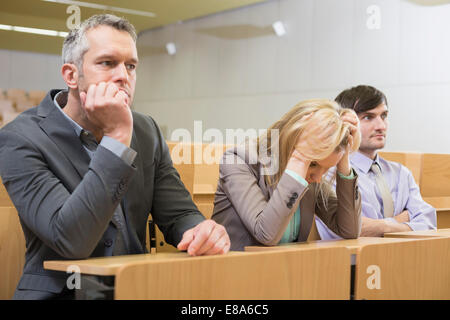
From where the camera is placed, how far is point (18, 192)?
3.73 feet

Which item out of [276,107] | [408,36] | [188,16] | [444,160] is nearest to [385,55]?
[408,36]

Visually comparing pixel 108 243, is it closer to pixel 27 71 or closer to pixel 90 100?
pixel 90 100

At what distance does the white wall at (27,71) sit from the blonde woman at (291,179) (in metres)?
8.43

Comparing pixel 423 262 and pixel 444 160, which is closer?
pixel 423 262

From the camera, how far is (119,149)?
111 centimetres

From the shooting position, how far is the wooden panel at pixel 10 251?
1.43 meters

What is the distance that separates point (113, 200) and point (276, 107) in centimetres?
655

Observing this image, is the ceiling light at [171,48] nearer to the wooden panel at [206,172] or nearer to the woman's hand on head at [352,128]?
the wooden panel at [206,172]

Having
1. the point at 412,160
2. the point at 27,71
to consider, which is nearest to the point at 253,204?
the point at 412,160

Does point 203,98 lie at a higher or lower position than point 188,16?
lower

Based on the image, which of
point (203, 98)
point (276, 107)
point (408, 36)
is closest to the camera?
point (408, 36)

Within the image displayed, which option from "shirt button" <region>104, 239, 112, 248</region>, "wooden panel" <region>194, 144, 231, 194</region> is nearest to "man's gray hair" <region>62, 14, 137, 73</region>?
"shirt button" <region>104, 239, 112, 248</region>

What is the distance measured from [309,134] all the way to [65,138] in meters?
0.72
